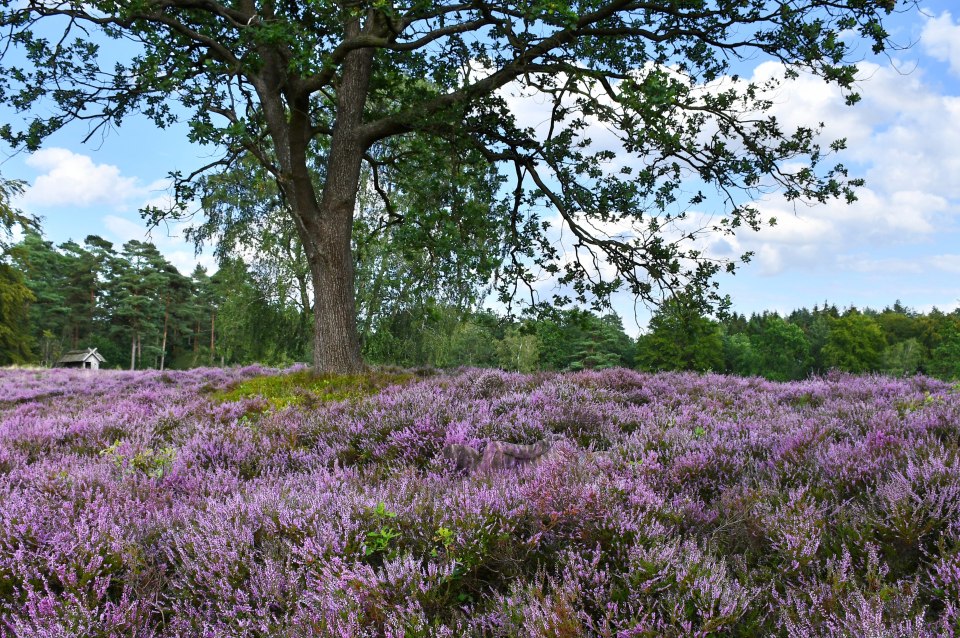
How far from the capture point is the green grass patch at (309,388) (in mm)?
7332

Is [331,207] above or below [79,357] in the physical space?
above

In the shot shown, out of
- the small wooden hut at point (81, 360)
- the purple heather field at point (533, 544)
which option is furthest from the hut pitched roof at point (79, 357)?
the purple heather field at point (533, 544)

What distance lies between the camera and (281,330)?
25.9m

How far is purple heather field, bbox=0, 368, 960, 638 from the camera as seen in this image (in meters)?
1.68

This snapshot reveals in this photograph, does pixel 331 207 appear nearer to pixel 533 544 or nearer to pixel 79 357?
pixel 533 544

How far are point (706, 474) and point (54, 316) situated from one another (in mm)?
84073

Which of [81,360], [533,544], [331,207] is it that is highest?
[331,207]

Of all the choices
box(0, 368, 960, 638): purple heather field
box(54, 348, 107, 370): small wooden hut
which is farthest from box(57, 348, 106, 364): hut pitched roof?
box(0, 368, 960, 638): purple heather field

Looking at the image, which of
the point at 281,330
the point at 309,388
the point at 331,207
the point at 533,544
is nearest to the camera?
the point at 533,544

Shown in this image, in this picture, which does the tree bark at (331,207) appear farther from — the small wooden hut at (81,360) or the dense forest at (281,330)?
the small wooden hut at (81,360)

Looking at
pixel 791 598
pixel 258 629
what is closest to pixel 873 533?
pixel 791 598

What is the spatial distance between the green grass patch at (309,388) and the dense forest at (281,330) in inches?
479

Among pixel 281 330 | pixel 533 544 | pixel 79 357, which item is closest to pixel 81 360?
pixel 79 357

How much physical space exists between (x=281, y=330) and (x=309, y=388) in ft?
61.4
